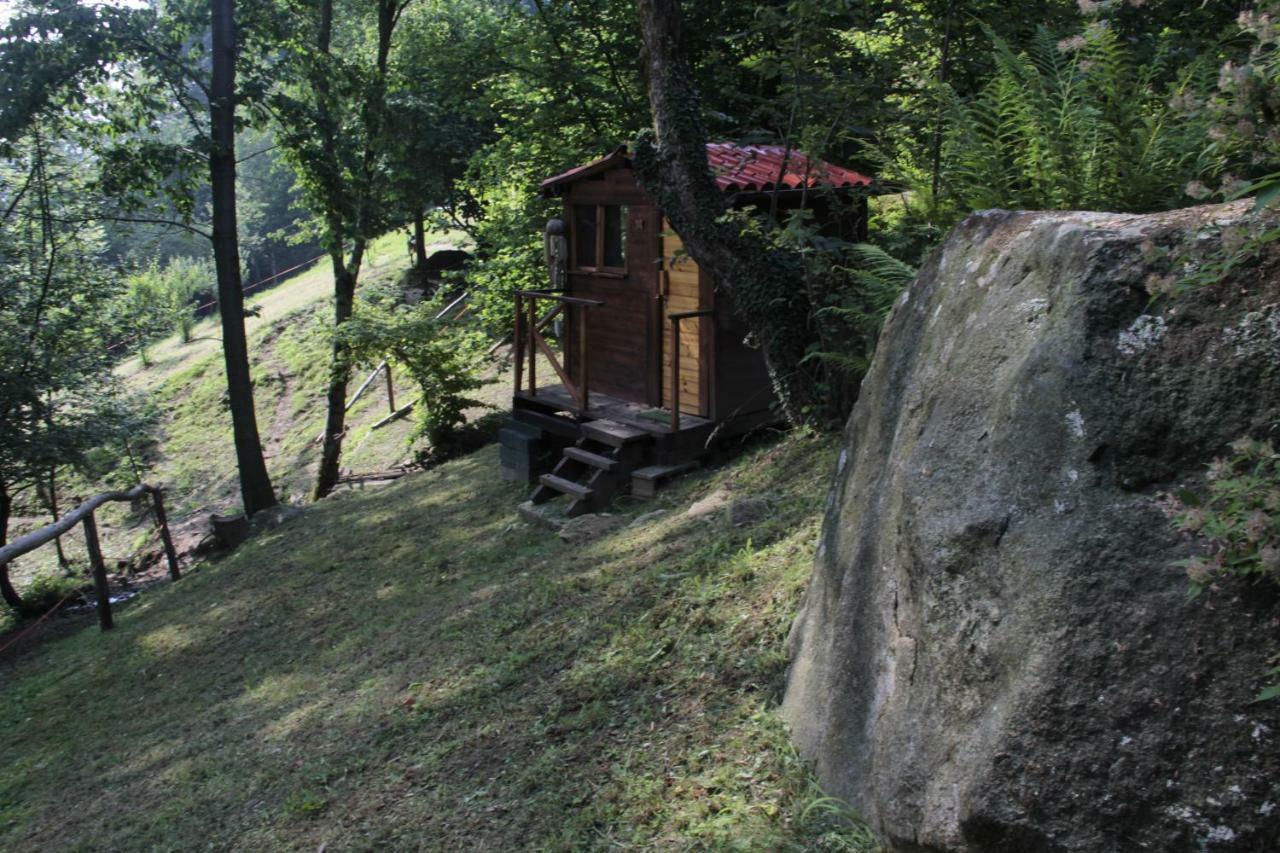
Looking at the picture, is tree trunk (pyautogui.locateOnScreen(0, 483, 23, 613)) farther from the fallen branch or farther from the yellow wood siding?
the yellow wood siding

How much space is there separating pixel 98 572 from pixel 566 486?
496 centimetres

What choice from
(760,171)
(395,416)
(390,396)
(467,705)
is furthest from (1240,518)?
(390,396)

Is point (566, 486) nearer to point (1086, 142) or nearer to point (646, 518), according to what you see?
point (646, 518)

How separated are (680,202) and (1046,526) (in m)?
6.66

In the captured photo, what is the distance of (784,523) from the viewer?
634cm

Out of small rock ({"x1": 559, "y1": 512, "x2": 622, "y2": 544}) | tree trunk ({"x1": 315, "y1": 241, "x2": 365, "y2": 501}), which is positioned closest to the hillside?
tree trunk ({"x1": 315, "y1": 241, "x2": 365, "y2": 501})

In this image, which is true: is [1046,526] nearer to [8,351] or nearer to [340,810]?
[340,810]

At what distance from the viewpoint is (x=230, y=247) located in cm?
1458

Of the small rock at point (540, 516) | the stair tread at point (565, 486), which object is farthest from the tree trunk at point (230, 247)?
the stair tread at point (565, 486)

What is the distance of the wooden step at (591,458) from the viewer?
32.4ft

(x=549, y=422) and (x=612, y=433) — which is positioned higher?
(x=612, y=433)

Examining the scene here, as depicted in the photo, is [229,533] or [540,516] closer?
[540,516]

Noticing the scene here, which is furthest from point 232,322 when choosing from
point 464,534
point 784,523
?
point 784,523

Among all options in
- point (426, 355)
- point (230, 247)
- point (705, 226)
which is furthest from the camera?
point (426, 355)
